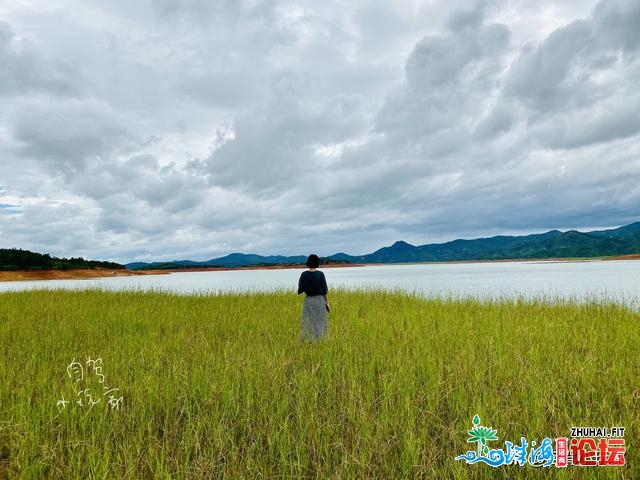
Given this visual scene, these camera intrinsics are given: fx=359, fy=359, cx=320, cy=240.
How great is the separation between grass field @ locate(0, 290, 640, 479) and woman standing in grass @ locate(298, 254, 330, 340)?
1.35ft

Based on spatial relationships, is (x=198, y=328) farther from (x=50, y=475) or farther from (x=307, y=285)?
(x=50, y=475)

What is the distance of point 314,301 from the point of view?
30.0ft

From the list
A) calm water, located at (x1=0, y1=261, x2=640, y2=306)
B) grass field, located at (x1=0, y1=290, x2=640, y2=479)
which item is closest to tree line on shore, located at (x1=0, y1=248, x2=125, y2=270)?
calm water, located at (x1=0, y1=261, x2=640, y2=306)

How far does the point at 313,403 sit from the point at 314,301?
3.83m

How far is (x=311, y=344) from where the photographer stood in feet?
29.7

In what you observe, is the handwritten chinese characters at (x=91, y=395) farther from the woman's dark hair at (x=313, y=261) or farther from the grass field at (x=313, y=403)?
the woman's dark hair at (x=313, y=261)

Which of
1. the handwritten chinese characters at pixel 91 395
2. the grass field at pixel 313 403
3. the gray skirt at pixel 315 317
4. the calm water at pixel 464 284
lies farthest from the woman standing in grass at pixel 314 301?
the calm water at pixel 464 284

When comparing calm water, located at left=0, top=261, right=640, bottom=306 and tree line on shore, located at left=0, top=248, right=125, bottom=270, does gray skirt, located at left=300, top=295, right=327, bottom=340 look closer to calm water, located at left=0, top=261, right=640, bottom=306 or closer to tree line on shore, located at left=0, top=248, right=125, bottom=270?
calm water, located at left=0, top=261, right=640, bottom=306

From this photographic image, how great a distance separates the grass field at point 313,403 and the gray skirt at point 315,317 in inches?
13.6

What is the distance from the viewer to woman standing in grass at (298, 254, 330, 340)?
30.0 feet

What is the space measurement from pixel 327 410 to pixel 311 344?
376 centimetres

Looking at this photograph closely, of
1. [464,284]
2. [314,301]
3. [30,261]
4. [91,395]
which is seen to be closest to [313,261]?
[314,301]

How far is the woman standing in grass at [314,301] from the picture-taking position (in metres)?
9.14

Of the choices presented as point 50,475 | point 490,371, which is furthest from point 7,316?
point 490,371
